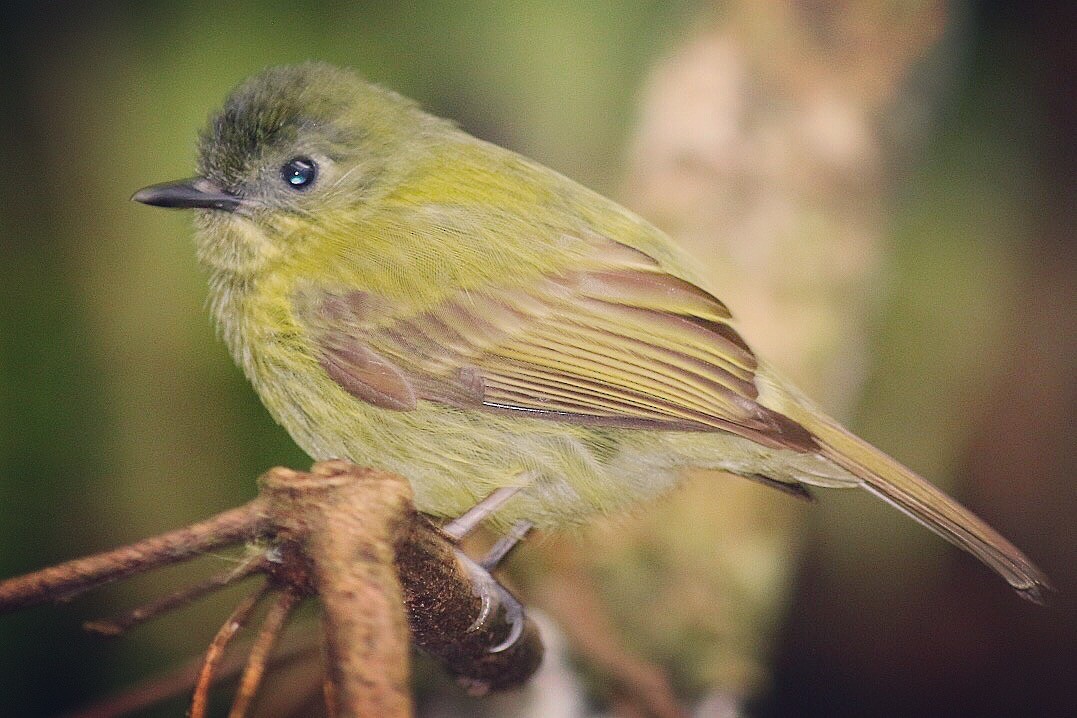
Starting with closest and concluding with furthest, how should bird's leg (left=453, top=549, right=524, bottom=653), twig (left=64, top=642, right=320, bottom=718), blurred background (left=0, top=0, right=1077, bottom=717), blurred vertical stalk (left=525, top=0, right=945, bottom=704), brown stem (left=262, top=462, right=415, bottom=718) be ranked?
brown stem (left=262, top=462, right=415, bottom=718), bird's leg (left=453, top=549, right=524, bottom=653), twig (left=64, top=642, right=320, bottom=718), blurred background (left=0, top=0, right=1077, bottom=717), blurred vertical stalk (left=525, top=0, right=945, bottom=704)

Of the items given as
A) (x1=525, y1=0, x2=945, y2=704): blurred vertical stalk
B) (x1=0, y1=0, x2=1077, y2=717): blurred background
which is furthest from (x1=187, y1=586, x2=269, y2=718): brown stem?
(x1=525, y1=0, x2=945, y2=704): blurred vertical stalk

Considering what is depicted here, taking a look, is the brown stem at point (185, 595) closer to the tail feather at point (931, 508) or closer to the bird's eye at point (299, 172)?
the bird's eye at point (299, 172)

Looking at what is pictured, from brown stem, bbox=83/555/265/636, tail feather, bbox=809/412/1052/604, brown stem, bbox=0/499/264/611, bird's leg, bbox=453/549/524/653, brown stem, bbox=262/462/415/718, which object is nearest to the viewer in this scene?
brown stem, bbox=262/462/415/718

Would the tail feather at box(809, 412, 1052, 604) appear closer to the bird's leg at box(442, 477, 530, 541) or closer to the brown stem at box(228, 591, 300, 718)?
the bird's leg at box(442, 477, 530, 541)

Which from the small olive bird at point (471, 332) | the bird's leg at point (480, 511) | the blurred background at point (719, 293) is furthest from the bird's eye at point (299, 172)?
the bird's leg at point (480, 511)

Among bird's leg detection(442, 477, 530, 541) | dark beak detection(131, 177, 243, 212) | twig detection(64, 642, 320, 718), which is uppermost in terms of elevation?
dark beak detection(131, 177, 243, 212)

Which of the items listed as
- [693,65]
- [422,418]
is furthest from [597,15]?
Answer: [422,418]

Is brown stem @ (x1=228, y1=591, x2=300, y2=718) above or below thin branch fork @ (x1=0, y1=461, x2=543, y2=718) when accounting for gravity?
below
